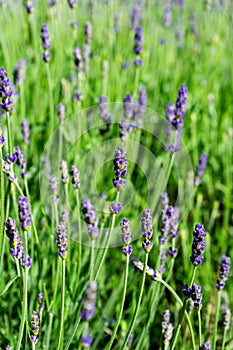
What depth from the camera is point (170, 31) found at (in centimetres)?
409

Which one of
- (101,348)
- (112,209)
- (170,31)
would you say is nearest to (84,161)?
(101,348)

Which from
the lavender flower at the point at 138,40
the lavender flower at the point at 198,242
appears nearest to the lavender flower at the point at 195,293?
the lavender flower at the point at 198,242

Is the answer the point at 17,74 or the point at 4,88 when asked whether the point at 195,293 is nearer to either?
the point at 4,88

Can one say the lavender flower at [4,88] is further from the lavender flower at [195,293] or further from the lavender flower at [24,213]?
the lavender flower at [195,293]

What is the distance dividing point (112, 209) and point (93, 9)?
2021 mm

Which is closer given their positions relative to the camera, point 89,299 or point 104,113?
point 89,299

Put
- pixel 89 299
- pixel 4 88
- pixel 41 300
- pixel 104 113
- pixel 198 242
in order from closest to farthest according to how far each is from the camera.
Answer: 1. pixel 89 299
2. pixel 198 242
3. pixel 4 88
4. pixel 41 300
5. pixel 104 113

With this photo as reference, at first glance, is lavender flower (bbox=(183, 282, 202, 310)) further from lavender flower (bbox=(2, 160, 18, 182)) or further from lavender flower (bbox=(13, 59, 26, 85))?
lavender flower (bbox=(13, 59, 26, 85))

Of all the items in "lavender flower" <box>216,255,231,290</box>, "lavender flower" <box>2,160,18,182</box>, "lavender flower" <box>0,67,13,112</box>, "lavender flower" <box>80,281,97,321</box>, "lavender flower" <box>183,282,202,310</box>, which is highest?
"lavender flower" <box>0,67,13,112</box>

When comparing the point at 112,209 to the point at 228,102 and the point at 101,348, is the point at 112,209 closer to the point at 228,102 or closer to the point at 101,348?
the point at 101,348

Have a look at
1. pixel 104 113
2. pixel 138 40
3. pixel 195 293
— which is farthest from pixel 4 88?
pixel 138 40

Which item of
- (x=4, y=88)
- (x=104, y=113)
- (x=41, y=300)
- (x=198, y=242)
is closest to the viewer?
(x=198, y=242)

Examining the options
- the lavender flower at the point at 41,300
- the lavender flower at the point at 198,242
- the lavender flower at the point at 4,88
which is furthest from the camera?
the lavender flower at the point at 41,300

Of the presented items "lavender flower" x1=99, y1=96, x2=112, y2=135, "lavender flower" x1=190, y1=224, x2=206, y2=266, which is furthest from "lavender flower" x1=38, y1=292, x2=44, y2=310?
"lavender flower" x1=99, y1=96, x2=112, y2=135
